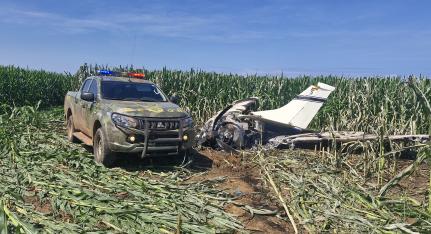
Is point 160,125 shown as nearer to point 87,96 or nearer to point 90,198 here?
point 87,96

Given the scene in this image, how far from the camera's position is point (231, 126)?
11656mm

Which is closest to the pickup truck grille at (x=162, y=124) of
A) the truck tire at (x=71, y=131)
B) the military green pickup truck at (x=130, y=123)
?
the military green pickup truck at (x=130, y=123)

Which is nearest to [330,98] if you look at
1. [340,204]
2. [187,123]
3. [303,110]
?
[303,110]

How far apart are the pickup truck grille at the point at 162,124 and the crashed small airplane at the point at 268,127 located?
2.61 m

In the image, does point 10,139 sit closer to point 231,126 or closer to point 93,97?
point 93,97

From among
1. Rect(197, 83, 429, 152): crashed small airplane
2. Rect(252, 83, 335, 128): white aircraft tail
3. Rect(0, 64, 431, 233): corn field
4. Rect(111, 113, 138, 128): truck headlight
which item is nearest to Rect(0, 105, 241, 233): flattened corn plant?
Rect(0, 64, 431, 233): corn field

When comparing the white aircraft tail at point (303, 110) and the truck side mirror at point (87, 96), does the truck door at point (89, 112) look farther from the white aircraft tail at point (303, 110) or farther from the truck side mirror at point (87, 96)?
the white aircraft tail at point (303, 110)

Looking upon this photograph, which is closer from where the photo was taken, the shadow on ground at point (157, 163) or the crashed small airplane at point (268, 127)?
the shadow on ground at point (157, 163)

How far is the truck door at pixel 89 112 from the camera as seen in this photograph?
9.36 m

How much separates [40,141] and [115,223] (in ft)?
19.3

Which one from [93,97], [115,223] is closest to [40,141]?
[93,97]

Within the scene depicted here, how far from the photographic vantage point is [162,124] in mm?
8617

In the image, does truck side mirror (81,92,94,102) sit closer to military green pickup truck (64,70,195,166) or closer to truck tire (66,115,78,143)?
military green pickup truck (64,70,195,166)

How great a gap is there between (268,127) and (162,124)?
4.13 m
